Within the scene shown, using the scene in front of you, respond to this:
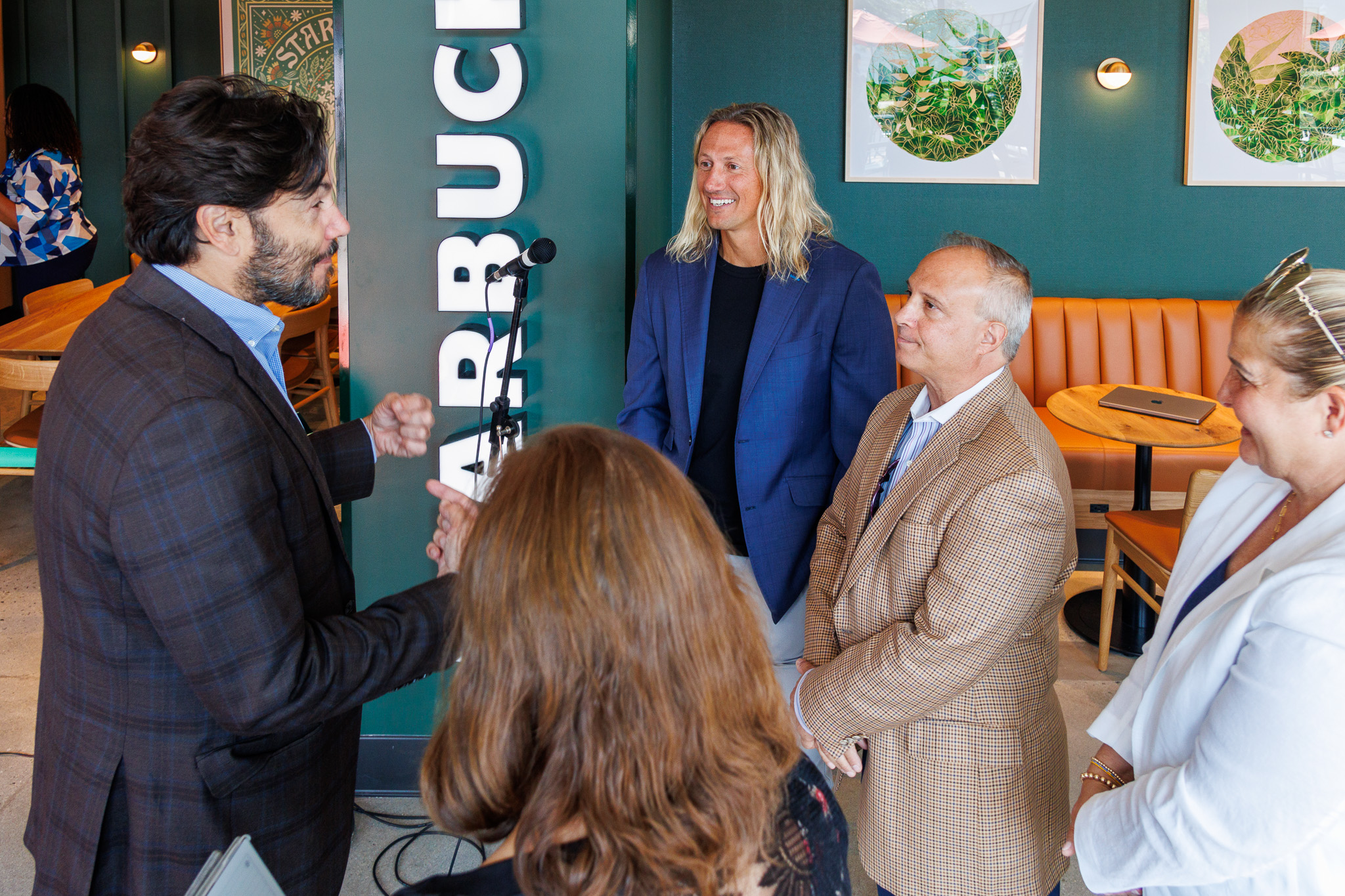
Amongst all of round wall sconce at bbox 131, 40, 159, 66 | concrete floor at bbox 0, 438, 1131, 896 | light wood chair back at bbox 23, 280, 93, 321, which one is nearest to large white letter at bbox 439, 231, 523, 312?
concrete floor at bbox 0, 438, 1131, 896

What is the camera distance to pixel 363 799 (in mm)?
2846

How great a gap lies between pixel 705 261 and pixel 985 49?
12.2 ft

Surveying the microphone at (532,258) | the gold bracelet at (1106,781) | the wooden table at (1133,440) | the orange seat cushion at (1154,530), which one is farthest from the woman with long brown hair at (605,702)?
the wooden table at (1133,440)

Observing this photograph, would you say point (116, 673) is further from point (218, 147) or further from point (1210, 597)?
point (1210, 597)

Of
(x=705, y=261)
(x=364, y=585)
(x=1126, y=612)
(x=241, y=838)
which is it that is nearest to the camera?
(x=241, y=838)

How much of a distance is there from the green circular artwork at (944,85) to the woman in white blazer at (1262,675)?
14.3 feet

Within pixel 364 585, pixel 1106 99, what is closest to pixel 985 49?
pixel 1106 99

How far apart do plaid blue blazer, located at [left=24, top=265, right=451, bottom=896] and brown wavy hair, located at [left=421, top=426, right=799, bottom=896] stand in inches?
18.2

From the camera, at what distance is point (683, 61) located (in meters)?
5.39

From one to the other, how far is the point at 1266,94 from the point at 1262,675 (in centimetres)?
537

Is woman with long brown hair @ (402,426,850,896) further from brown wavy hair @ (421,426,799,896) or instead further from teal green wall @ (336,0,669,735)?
teal green wall @ (336,0,669,735)

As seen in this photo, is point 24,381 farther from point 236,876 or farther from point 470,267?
point 236,876

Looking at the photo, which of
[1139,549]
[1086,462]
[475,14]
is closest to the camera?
[475,14]

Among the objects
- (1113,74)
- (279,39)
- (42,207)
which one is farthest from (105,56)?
(1113,74)
